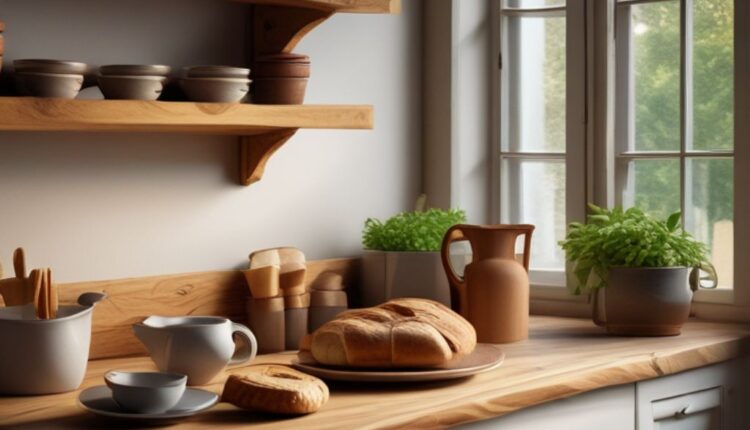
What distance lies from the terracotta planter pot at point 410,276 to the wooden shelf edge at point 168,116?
0.38 metres

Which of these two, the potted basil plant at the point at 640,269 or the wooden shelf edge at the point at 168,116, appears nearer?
the wooden shelf edge at the point at 168,116

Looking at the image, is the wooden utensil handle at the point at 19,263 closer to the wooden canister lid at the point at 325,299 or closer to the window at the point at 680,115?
the wooden canister lid at the point at 325,299

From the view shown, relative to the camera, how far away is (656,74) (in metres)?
3.11

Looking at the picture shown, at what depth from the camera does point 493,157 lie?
333 cm

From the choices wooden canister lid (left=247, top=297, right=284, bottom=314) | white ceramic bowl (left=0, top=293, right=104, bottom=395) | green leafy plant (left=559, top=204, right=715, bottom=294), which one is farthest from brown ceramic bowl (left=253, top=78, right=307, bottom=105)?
green leafy plant (left=559, top=204, right=715, bottom=294)

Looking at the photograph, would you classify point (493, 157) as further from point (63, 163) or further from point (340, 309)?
point (63, 163)

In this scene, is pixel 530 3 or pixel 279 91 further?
pixel 530 3

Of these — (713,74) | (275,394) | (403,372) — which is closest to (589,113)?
(713,74)

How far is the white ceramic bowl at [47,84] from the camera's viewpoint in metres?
2.21

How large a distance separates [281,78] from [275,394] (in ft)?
2.90

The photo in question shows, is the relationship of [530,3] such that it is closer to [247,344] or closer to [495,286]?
[495,286]

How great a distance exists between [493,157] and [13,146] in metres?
1.41

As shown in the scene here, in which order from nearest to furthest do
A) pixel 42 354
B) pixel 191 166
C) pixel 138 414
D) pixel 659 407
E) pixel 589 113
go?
1. pixel 138 414
2. pixel 42 354
3. pixel 659 407
4. pixel 191 166
5. pixel 589 113

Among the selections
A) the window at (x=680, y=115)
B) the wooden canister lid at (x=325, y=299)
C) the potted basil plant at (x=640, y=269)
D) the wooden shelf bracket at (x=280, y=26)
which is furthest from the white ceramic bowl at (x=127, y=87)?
the window at (x=680, y=115)
